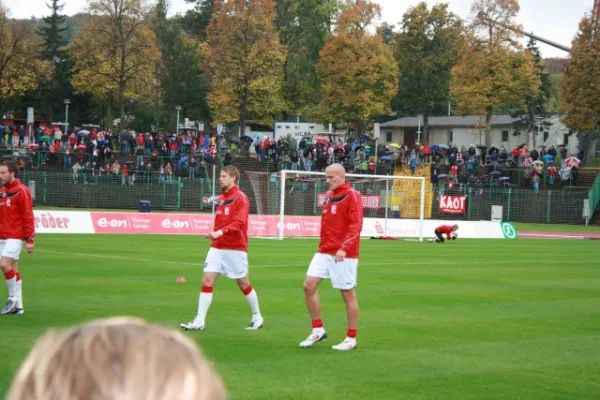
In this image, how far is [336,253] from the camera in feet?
38.0

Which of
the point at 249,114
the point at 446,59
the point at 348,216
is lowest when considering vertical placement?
the point at 348,216

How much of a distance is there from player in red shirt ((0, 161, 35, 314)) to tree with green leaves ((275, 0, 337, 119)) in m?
69.7

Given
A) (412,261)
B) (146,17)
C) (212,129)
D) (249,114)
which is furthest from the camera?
(212,129)

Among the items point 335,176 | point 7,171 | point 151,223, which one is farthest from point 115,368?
point 151,223

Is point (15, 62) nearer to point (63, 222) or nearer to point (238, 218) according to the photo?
point (63, 222)

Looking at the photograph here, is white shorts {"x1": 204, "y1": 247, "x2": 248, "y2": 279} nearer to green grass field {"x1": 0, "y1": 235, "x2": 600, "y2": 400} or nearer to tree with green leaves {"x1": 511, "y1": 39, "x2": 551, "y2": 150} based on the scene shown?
green grass field {"x1": 0, "y1": 235, "x2": 600, "y2": 400}

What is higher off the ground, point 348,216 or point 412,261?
point 348,216

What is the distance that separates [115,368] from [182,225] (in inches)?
1486

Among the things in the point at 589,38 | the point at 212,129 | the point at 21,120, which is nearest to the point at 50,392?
the point at 589,38

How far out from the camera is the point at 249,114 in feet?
300

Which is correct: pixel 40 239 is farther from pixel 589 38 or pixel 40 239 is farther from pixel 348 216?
pixel 589 38

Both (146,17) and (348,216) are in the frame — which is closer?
(348,216)

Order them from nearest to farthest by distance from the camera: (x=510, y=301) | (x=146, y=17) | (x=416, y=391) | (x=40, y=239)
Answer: (x=416, y=391) < (x=510, y=301) < (x=40, y=239) < (x=146, y=17)

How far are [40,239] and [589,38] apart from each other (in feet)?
154
